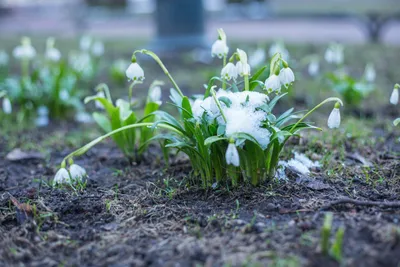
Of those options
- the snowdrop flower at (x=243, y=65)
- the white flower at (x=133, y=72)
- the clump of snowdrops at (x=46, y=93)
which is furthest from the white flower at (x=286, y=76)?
the clump of snowdrops at (x=46, y=93)

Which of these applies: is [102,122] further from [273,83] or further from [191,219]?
[273,83]

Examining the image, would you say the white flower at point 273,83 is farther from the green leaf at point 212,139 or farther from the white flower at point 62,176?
the white flower at point 62,176

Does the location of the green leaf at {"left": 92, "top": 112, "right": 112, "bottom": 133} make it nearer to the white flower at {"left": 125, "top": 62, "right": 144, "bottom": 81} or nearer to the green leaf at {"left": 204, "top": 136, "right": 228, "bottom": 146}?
the white flower at {"left": 125, "top": 62, "right": 144, "bottom": 81}

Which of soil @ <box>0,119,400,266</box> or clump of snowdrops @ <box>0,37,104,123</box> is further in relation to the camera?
clump of snowdrops @ <box>0,37,104,123</box>

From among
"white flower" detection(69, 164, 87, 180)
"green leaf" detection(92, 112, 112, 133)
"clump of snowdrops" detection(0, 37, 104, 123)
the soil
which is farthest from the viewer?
"clump of snowdrops" detection(0, 37, 104, 123)

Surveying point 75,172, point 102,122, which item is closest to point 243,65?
point 75,172

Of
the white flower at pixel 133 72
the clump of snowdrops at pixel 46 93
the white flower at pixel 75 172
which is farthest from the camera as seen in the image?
the clump of snowdrops at pixel 46 93

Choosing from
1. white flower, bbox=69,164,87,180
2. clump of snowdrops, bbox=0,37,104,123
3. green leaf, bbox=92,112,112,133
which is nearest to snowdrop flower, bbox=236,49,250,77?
white flower, bbox=69,164,87,180

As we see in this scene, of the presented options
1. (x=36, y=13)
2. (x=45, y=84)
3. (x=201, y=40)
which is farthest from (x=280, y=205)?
(x=36, y=13)
